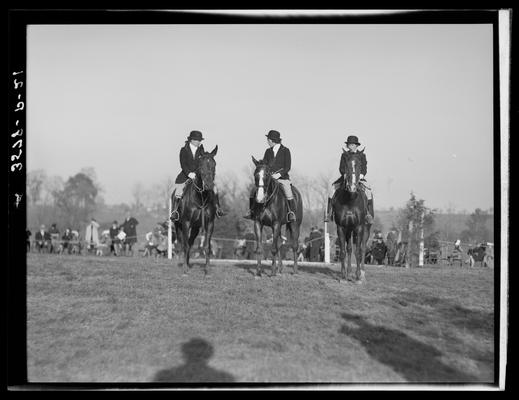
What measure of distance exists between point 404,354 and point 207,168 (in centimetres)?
698

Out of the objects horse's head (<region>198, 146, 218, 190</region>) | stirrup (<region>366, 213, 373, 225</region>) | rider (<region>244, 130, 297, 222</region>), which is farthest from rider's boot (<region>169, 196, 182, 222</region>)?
stirrup (<region>366, 213, 373, 225</region>)

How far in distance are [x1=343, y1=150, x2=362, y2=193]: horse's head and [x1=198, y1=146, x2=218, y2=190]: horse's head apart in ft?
11.4

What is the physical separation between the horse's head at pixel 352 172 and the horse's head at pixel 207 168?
3487 millimetres

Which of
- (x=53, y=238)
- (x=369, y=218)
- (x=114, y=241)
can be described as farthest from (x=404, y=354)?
(x=53, y=238)

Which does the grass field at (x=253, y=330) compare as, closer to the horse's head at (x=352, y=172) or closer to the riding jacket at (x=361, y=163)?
the horse's head at (x=352, y=172)

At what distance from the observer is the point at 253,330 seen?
32.6 ft

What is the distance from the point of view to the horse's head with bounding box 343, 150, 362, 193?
13.2 metres

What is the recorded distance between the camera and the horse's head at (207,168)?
45.0 ft
